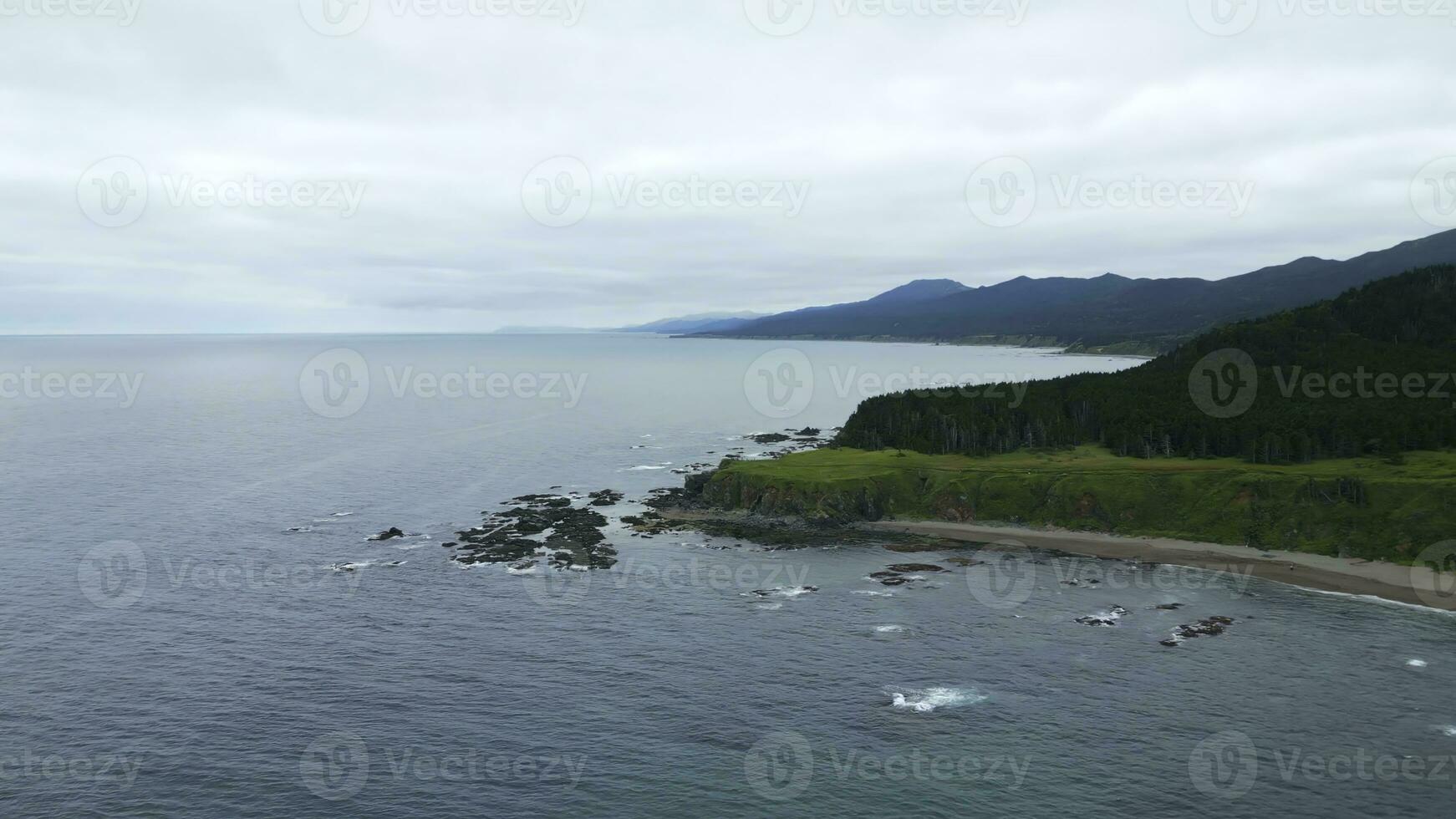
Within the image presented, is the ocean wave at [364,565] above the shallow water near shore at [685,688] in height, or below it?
above

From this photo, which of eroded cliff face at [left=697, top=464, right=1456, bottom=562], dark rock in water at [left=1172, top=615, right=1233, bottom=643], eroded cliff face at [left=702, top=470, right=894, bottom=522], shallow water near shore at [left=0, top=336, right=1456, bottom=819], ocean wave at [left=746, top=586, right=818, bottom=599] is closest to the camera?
shallow water near shore at [left=0, top=336, right=1456, bottom=819]

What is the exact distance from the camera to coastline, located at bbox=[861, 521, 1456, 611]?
294 feet

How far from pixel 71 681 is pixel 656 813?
166ft

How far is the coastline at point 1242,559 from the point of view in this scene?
8975cm

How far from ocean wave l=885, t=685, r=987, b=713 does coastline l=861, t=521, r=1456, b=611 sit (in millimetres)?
48996

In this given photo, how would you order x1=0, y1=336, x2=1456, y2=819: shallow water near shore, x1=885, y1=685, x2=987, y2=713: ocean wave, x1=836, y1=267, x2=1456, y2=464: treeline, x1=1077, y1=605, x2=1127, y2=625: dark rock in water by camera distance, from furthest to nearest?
x1=836, y1=267, x2=1456, y2=464: treeline, x1=1077, y1=605, x2=1127, y2=625: dark rock in water, x1=885, y1=685, x2=987, y2=713: ocean wave, x1=0, y1=336, x2=1456, y2=819: shallow water near shore

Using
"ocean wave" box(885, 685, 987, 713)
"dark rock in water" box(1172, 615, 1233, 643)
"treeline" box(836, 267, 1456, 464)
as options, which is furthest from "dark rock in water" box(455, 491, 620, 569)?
"dark rock in water" box(1172, 615, 1233, 643)

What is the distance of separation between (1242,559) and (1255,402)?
62.6 m

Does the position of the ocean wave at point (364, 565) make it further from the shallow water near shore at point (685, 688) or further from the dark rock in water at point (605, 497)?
the dark rock in water at point (605, 497)

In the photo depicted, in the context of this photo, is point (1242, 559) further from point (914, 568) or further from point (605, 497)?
point (605, 497)

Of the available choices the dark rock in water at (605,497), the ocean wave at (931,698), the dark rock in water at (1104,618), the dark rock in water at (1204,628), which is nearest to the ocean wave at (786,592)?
the ocean wave at (931,698)

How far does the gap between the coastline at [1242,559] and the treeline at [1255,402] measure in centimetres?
2957

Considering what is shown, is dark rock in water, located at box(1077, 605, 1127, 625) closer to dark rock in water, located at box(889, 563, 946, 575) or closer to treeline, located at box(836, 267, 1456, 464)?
dark rock in water, located at box(889, 563, 946, 575)

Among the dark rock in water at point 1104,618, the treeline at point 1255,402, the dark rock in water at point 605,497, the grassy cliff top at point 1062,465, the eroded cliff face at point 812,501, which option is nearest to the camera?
the dark rock in water at point 1104,618
